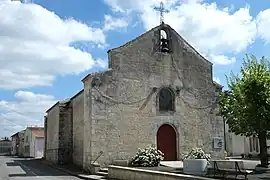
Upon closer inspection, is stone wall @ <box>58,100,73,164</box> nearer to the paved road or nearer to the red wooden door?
the paved road

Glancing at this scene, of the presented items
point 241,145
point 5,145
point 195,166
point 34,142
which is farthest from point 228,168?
point 5,145

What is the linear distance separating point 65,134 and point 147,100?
8.90m

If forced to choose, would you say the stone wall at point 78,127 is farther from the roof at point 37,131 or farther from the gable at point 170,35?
the roof at point 37,131

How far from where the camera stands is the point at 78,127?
90.1 ft

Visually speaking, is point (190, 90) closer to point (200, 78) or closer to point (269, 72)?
point (200, 78)

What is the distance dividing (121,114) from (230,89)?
6.56 m

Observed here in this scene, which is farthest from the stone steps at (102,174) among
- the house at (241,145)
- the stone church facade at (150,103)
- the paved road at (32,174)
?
the house at (241,145)

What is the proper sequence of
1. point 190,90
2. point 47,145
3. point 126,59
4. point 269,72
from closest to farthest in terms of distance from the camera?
point 269,72 < point 126,59 < point 190,90 < point 47,145

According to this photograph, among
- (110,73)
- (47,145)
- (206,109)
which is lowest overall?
(47,145)

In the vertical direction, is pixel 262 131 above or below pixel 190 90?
below

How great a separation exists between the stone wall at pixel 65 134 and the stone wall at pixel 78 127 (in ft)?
3.34

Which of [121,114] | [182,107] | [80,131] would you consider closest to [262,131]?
[182,107]

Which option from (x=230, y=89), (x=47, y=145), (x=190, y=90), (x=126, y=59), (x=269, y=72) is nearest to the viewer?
(x=269, y=72)

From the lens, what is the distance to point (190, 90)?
2548 cm
